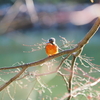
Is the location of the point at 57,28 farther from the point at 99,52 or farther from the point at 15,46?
the point at 99,52

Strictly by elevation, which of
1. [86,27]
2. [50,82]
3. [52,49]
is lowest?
[86,27]

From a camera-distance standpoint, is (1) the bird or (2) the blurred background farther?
Result: (2) the blurred background

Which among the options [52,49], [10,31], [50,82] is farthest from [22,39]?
[52,49]

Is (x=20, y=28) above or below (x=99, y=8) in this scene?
below

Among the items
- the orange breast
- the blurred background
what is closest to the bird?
the orange breast

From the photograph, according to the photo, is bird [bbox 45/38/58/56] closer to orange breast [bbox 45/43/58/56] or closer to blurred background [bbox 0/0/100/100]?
orange breast [bbox 45/43/58/56]

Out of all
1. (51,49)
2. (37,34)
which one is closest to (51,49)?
(51,49)

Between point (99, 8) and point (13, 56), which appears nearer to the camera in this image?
point (99, 8)

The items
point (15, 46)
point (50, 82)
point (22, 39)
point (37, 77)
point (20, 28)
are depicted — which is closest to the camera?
point (37, 77)

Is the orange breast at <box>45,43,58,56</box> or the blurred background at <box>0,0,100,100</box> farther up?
the orange breast at <box>45,43,58,56</box>

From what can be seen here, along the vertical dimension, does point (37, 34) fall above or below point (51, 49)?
below

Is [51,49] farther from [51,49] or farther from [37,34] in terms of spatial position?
[37,34]
